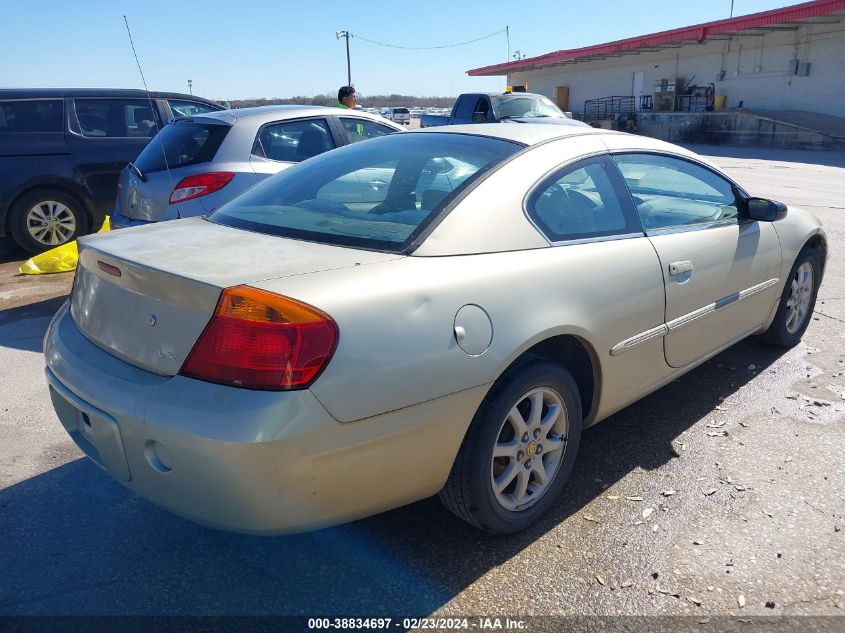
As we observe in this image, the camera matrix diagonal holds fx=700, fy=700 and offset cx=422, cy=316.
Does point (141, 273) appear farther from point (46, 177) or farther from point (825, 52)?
point (825, 52)

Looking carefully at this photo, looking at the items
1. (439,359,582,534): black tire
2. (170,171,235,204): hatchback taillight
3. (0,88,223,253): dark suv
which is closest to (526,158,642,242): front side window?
(439,359,582,534): black tire

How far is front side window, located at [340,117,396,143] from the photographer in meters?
6.66

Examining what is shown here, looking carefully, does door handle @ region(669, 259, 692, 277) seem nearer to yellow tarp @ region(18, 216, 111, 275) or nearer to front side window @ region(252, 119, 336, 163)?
front side window @ region(252, 119, 336, 163)

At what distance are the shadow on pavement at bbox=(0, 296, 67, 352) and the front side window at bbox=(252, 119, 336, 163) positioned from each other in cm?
219

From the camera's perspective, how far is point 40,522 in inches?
110

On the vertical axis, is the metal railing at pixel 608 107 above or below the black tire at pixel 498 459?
above

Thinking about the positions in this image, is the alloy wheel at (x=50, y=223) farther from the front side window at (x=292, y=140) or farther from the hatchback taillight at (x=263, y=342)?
the hatchback taillight at (x=263, y=342)

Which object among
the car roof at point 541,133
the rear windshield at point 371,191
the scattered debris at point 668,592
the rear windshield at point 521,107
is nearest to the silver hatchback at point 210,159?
the rear windshield at point 371,191

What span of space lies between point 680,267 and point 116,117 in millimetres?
7262

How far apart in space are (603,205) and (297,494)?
1.90 metres

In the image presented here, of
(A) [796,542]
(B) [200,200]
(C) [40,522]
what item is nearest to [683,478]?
(A) [796,542]

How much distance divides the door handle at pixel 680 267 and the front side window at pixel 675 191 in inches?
7.9

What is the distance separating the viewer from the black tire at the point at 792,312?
14.5 feet

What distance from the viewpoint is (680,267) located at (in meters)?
3.23
